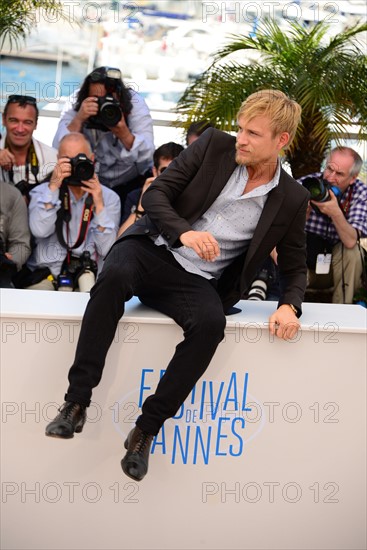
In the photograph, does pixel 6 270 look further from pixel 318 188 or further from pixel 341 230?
pixel 341 230

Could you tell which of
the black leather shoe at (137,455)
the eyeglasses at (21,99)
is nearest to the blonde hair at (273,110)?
the black leather shoe at (137,455)

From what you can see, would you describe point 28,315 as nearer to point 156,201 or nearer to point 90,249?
point 156,201

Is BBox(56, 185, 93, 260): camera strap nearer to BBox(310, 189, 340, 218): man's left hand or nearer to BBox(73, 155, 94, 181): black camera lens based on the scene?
BBox(73, 155, 94, 181): black camera lens

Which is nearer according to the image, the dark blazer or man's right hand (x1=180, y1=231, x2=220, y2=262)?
man's right hand (x1=180, y1=231, x2=220, y2=262)

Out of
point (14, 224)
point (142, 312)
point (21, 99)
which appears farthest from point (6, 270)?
point (142, 312)

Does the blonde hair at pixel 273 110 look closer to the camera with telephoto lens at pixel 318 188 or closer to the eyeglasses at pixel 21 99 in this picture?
the camera with telephoto lens at pixel 318 188

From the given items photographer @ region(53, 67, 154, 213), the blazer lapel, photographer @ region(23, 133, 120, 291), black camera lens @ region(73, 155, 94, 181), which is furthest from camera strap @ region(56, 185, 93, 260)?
the blazer lapel

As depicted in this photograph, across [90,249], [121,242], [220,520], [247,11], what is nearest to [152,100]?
[247,11]

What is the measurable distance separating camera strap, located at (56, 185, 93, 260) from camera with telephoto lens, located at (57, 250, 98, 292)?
7 centimetres

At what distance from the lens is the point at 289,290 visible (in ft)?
10.3

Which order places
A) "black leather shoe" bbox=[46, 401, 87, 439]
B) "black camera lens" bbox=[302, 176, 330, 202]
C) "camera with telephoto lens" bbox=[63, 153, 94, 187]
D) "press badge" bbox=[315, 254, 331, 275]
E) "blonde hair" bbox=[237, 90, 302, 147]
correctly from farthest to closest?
"press badge" bbox=[315, 254, 331, 275], "black camera lens" bbox=[302, 176, 330, 202], "camera with telephoto lens" bbox=[63, 153, 94, 187], "blonde hair" bbox=[237, 90, 302, 147], "black leather shoe" bbox=[46, 401, 87, 439]

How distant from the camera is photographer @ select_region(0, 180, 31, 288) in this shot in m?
4.51

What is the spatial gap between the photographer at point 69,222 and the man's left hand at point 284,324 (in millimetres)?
1623

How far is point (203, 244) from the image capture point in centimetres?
273
